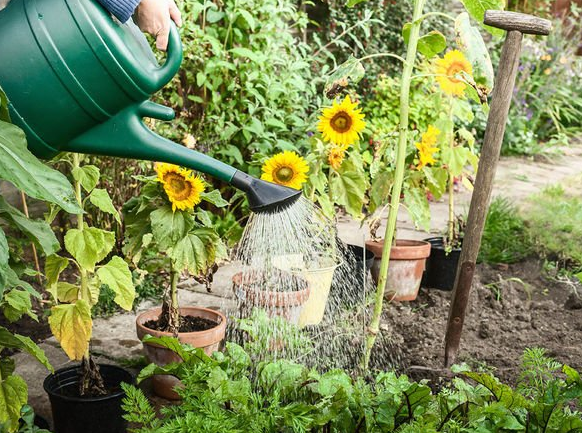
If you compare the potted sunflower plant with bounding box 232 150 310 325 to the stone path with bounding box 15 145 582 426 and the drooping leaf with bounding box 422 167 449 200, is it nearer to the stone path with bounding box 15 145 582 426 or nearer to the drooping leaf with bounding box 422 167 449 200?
the stone path with bounding box 15 145 582 426

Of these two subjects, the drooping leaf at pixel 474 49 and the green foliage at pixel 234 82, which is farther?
the green foliage at pixel 234 82

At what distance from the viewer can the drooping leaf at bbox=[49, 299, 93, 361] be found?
6.31ft

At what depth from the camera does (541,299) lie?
11.2 ft

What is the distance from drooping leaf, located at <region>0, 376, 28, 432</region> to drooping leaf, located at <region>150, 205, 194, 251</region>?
2.16 feet

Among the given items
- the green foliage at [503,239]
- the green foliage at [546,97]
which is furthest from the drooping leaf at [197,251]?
the green foliage at [546,97]

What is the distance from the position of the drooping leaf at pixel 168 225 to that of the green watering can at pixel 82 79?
0.80m

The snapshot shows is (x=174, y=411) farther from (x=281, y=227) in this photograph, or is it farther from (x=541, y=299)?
(x=541, y=299)

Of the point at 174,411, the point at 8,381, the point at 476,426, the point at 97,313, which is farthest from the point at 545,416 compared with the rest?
the point at 97,313

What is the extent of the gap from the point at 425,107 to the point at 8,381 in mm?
4374

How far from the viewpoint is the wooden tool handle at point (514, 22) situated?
2.21 metres

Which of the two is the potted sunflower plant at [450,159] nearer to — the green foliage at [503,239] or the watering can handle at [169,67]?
the green foliage at [503,239]

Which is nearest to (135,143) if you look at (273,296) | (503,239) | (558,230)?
(273,296)

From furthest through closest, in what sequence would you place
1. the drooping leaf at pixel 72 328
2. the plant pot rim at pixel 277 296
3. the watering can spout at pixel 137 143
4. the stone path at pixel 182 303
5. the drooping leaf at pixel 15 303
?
1. the plant pot rim at pixel 277 296
2. the stone path at pixel 182 303
3. the drooping leaf at pixel 72 328
4. the drooping leaf at pixel 15 303
5. the watering can spout at pixel 137 143

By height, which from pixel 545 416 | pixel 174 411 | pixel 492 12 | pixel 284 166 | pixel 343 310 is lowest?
pixel 343 310
